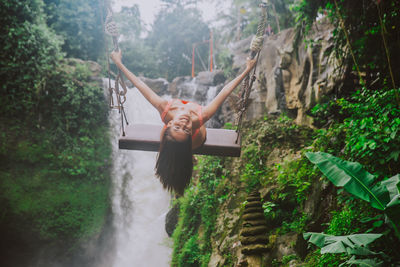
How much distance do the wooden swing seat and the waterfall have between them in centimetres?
434

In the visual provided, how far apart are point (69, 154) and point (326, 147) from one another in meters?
7.31

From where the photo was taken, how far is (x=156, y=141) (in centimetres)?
254

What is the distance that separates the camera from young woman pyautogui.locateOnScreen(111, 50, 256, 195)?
2287 mm

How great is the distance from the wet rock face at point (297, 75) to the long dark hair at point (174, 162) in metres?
2.72

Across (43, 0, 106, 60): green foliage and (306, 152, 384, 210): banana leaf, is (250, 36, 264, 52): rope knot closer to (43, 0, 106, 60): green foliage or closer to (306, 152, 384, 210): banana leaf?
(306, 152, 384, 210): banana leaf

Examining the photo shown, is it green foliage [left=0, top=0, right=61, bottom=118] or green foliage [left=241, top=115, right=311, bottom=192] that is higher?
green foliage [left=0, top=0, right=61, bottom=118]

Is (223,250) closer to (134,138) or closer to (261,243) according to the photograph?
(261,243)

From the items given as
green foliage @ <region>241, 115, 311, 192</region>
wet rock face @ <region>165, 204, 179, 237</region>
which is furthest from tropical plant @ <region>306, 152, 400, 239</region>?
wet rock face @ <region>165, 204, 179, 237</region>

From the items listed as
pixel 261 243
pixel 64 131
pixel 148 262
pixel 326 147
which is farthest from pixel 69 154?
pixel 326 147

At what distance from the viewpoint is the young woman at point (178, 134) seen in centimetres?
229

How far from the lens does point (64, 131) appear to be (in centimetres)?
823

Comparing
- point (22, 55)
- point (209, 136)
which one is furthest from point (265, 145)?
point (22, 55)

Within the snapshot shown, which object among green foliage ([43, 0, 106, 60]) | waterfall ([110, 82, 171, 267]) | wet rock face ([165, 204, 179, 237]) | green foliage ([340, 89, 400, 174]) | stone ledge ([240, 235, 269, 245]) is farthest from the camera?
green foliage ([43, 0, 106, 60])

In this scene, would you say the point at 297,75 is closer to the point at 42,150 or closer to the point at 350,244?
the point at 350,244
